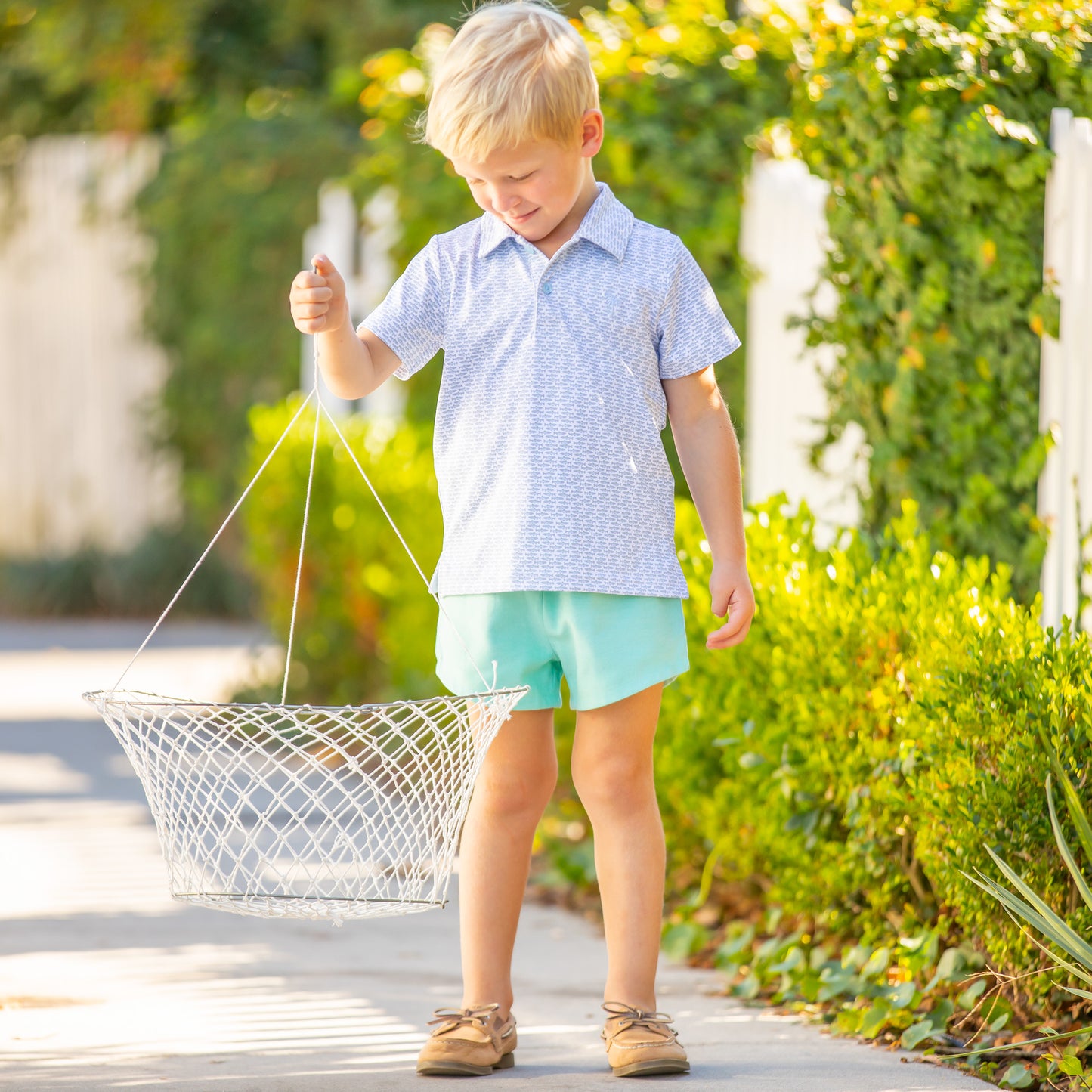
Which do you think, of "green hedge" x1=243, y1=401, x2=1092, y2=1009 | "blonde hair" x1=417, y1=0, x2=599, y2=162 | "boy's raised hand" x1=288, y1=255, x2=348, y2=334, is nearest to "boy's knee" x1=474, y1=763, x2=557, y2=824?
"green hedge" x1=243, y1=401, x2=1092, y2=1009

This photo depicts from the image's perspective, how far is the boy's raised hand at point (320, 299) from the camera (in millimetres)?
2490

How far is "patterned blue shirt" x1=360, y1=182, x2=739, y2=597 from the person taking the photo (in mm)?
2574

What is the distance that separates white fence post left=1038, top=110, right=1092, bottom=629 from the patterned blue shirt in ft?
2.95

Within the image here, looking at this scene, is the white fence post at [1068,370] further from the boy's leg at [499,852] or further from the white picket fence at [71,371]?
the white picket fence at [71,371]

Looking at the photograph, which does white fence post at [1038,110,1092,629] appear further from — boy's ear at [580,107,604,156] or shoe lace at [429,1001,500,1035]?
shoe lace at [429,1001,500,1035]

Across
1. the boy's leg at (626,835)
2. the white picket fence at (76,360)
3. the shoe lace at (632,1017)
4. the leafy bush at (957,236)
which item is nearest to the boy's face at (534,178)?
the boy's leg at (626,835)

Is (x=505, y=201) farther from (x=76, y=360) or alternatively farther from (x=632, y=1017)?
(x=76, y=360)

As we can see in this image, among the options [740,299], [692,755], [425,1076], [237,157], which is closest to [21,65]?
[237,157]

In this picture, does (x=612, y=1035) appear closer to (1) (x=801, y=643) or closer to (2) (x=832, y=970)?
(2) (x=832, y=970)

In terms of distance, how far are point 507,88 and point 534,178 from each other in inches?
5.8

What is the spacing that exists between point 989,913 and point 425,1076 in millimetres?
939

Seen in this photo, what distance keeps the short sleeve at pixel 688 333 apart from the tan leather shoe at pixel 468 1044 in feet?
3.58

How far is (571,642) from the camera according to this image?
2.60 metres

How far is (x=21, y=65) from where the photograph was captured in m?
12.5
